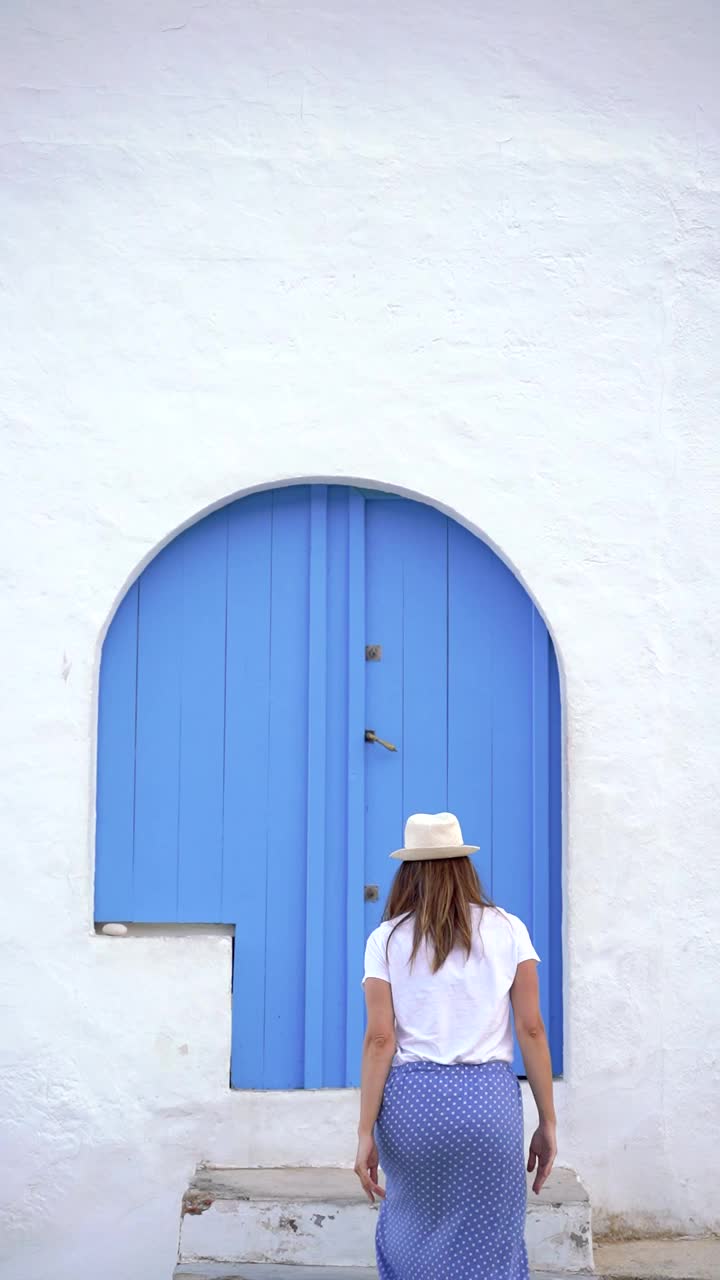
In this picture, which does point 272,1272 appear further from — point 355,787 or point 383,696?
point 383,696

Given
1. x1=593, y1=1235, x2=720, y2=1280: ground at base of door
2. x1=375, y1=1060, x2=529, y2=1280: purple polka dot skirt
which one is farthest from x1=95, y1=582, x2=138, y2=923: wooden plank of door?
x1=593, y1=1235, x2=720, y2=1280: ground at base of door

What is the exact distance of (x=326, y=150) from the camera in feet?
15.6

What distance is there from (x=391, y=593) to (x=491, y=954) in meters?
1.94

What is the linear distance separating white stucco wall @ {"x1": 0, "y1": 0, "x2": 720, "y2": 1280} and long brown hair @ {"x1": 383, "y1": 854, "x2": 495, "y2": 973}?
1.46m

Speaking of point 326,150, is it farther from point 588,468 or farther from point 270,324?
point 588,468

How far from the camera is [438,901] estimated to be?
10.5ft

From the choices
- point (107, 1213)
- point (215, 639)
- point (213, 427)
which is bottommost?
point (107, 1213)

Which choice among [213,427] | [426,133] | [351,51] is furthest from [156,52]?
[213,427]

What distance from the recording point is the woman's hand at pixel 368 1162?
3197 millimetres

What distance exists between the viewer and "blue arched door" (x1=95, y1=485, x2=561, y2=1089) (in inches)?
185

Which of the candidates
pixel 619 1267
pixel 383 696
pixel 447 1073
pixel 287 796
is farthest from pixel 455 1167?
pixel 383 696

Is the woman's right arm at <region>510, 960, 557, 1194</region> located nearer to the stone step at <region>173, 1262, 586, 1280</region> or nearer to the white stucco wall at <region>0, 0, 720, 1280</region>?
the stone step at <region>173, 1262, 586, 1280</region>

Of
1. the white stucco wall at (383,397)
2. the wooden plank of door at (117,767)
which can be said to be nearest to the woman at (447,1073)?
the white stucco wall at (383,397)

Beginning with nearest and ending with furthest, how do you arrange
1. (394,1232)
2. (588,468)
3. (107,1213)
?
(394,1232), (107,1213), (588,468)
